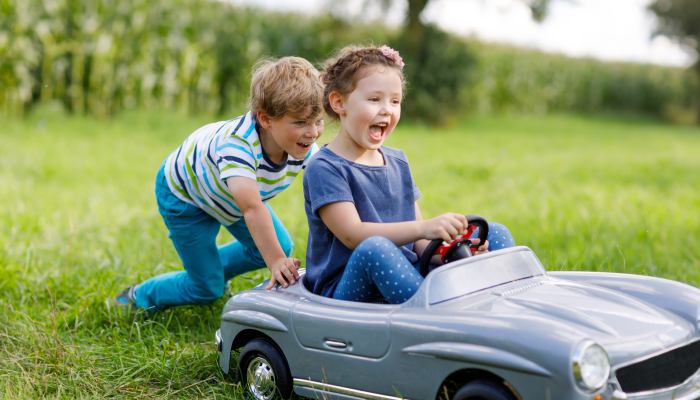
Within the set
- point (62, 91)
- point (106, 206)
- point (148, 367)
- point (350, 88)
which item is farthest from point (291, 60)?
point (62, 91)

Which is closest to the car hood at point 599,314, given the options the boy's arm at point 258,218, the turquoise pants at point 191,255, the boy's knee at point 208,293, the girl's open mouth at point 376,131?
the girl's open mouth at point 376,131

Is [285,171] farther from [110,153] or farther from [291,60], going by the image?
[110,153]

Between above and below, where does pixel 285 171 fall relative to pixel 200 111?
above

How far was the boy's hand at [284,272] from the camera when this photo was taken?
2592 millimetres

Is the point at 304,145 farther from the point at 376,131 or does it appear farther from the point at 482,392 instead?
the point at 482,392

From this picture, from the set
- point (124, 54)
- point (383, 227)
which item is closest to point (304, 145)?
point (383, 227)

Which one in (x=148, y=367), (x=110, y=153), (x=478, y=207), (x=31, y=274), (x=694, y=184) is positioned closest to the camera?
(x=148, y=367)

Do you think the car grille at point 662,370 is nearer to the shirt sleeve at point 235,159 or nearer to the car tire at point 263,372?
the car tire at point 263,372

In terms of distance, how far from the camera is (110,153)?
27.4 feet

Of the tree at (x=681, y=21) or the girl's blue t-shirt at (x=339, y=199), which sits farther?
the tree at (x=681, y=21)

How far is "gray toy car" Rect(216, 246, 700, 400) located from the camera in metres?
1.73

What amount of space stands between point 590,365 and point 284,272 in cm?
132

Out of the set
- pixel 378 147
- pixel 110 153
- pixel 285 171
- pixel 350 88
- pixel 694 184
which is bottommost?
pixel 110 153

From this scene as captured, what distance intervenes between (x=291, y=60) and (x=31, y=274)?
2.32 meters
